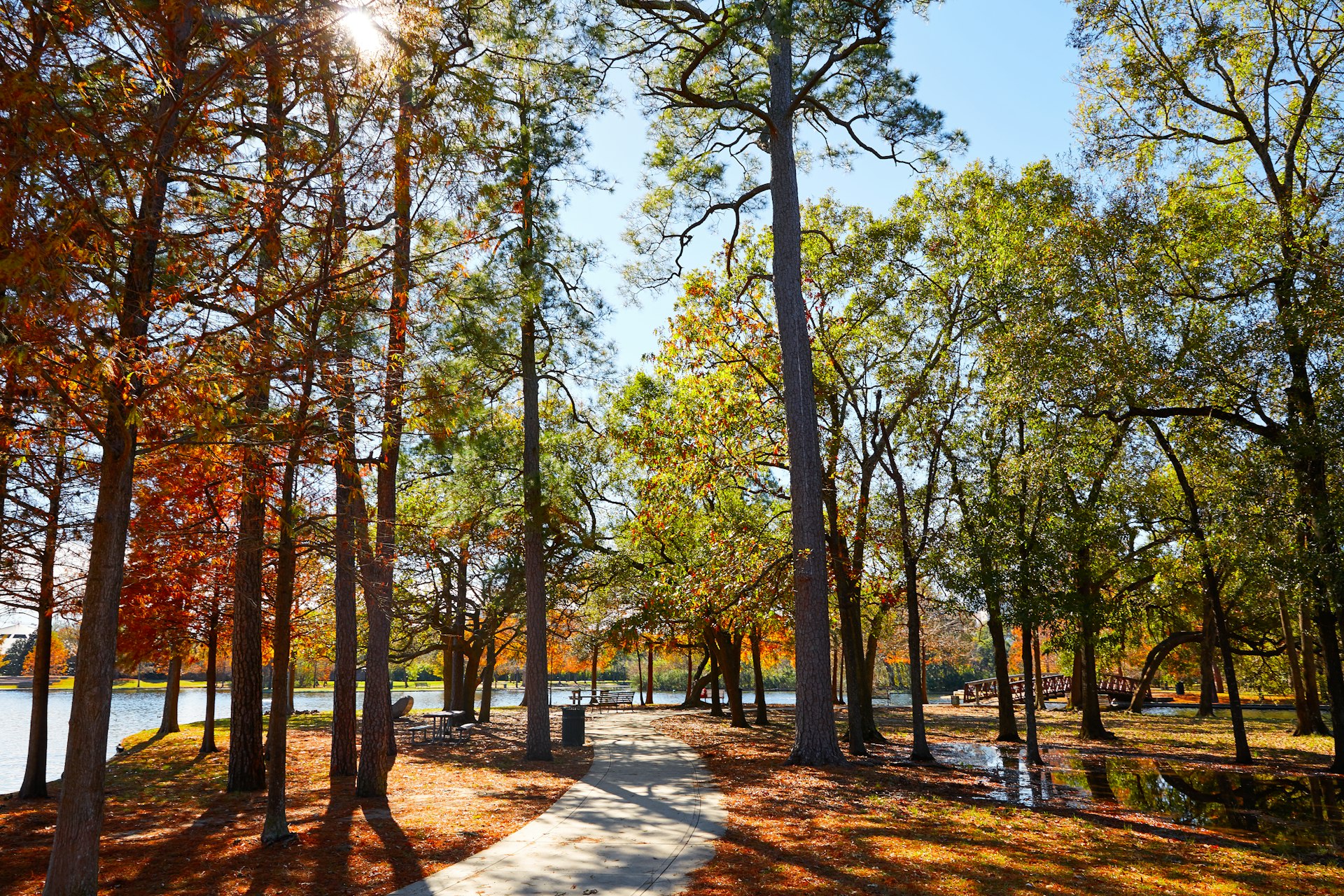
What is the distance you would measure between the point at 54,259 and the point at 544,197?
40.4 ft

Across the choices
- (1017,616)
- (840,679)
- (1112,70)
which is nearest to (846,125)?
(1112,70)

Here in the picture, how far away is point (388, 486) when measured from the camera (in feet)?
39.7

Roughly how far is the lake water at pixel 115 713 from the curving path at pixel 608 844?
143 inches

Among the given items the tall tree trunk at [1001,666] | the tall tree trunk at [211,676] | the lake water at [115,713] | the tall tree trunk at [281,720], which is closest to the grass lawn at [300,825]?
the tall tree trunk at [281,720]

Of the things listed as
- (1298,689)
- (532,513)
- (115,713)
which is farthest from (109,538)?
(115,713)

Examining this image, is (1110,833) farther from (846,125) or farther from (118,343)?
(846,125)

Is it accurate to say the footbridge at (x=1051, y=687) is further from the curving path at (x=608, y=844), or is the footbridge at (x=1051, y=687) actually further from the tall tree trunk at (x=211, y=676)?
the tall tree trunk at (x=211, y=676)

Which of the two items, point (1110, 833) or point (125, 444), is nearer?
point (125, 444)

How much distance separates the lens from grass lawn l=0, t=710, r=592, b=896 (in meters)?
6.89

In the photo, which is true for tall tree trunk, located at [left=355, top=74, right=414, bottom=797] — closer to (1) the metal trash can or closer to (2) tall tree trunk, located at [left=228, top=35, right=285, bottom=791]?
(2) tall tree trunk, located at [left=228, top=35, right=285, bottom=791]

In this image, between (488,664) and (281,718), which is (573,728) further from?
(488,664)

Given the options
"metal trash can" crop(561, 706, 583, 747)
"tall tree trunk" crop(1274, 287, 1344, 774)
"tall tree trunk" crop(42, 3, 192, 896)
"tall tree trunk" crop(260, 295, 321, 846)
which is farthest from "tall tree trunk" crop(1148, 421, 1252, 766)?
"tall tree trunk" crop(42, 3, 192, 896)

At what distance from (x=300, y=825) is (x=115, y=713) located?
41.1 meters

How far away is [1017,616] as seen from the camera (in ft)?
48.4
